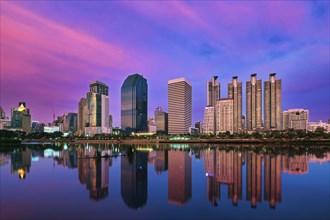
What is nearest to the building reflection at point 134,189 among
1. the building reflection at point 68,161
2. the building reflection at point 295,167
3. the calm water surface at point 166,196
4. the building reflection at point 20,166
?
the calm water surface at point 166,196

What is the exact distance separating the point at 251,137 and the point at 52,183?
166 m

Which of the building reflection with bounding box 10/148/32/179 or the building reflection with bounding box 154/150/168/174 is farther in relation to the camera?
the building reflection with bounding box 154/150/168/174

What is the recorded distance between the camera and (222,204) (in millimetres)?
21922

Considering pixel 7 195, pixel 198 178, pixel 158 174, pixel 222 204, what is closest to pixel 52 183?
pixel 7 195

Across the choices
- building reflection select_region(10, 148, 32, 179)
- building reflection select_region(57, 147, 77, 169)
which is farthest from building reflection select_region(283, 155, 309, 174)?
building reflection select_region(10, 148, 32, 179)

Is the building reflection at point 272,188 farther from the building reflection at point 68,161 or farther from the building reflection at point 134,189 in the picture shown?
the building reflection at point 68,161

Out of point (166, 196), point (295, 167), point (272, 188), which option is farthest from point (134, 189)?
point (295, 167)

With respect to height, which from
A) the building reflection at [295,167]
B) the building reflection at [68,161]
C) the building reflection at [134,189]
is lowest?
the building reflection at [68,161]

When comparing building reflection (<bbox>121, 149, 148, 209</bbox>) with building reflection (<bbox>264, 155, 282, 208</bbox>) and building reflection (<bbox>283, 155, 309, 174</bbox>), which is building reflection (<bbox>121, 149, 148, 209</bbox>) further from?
building reflection (<bbox>283, 155, 309, 174</bbox>)

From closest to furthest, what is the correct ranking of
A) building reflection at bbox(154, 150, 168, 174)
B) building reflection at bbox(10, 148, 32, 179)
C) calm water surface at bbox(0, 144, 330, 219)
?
calm water surface at bbox(0, 144, 330, 219)
building reflection at bbox(10, 148, 32, 179)
building reflection at bbox(154, 150, 168, 174)

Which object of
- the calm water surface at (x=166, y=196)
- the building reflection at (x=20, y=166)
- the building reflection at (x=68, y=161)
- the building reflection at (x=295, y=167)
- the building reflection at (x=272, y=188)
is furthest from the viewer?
the building reflection at (x=68, y=161)

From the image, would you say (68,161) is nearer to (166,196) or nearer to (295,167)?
(166,196)

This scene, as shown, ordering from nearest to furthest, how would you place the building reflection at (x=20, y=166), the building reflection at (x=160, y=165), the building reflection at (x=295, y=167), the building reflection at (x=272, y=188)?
1. the building reflection at (x=272, y=188)
2. the building reflection at (x=295, y=167)
3. the building reflection at (x=20, y=166)
4. the building reflection at (x=160, y=165)

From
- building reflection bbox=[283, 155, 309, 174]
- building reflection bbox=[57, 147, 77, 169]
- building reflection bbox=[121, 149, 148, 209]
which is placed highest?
building reflection bbox=[121, 149, 148, 209]
